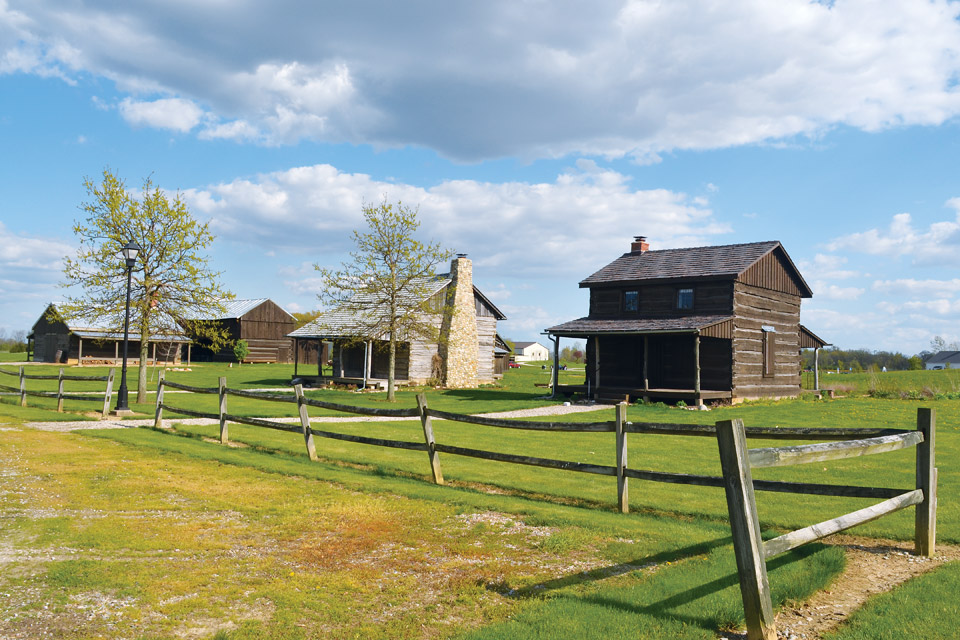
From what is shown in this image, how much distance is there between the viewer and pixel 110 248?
26594 millimetres

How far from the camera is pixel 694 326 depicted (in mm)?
28688

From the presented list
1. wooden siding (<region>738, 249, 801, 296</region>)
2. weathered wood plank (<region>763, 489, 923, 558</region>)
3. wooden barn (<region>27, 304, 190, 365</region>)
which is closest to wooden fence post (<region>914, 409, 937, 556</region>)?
weathered wood plank (<region>763, 489, 923, 558</region>)

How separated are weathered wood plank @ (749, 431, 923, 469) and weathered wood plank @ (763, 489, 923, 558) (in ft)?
1.59

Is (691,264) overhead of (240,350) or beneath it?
overhead

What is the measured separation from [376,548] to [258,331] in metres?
65.2

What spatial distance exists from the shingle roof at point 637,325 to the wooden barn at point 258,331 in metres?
41.9

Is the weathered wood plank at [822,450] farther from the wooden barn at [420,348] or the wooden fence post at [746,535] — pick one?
the wooden barn at [420,348]

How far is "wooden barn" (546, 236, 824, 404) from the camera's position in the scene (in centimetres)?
3083

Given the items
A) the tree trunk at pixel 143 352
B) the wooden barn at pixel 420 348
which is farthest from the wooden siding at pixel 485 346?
the tree trunk at pixel 143 352

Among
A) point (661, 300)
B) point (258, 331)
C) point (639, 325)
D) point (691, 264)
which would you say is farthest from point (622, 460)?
point (258, 331)

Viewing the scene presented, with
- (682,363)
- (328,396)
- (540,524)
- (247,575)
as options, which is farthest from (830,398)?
(247,575)

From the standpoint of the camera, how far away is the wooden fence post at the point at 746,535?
4.60 metres

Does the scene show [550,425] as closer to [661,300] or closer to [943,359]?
[661,300]

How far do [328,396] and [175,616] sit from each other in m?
29.6
